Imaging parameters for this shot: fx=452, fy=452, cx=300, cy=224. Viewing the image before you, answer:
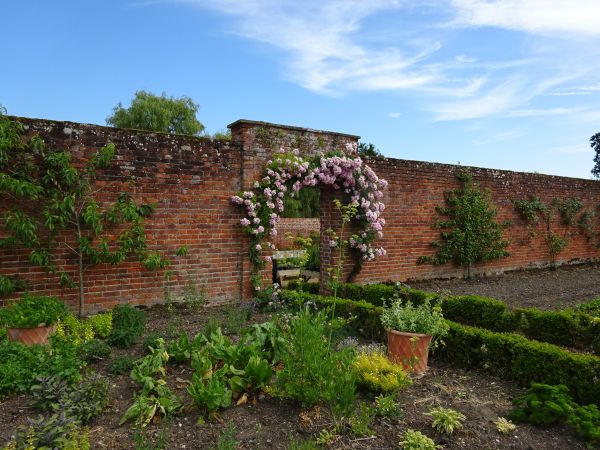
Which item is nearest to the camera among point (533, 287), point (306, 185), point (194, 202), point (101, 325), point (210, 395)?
point (210, 395)

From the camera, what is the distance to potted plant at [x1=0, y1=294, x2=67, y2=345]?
4531 millimetres

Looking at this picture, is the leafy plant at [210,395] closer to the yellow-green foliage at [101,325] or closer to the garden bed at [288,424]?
the garden bed at [288,424]

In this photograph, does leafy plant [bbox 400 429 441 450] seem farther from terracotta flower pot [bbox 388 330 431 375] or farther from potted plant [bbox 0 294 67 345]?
potted plant [bbox 0 294 67 345]

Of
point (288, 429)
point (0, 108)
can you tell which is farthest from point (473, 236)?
point (0, 108)

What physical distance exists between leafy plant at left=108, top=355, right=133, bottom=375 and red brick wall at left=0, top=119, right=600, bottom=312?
96.3 inches

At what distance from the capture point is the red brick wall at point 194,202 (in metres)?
6.27

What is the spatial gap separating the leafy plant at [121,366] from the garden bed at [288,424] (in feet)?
0.23

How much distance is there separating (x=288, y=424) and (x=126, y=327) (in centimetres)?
267

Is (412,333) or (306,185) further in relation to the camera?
(306,185)

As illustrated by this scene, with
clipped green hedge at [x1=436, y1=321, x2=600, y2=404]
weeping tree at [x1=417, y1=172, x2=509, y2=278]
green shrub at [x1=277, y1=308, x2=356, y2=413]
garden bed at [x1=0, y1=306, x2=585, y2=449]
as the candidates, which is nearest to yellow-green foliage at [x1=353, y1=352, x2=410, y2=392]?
garden bed at [x1=0, y1=306, x2=585, y2=449]

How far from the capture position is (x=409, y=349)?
14.8 ft

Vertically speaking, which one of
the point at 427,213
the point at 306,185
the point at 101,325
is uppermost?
the point at 306,185

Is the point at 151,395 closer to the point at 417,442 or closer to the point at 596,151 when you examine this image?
the point at 417,442

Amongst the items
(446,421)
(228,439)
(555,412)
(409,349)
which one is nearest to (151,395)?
(228,439)
